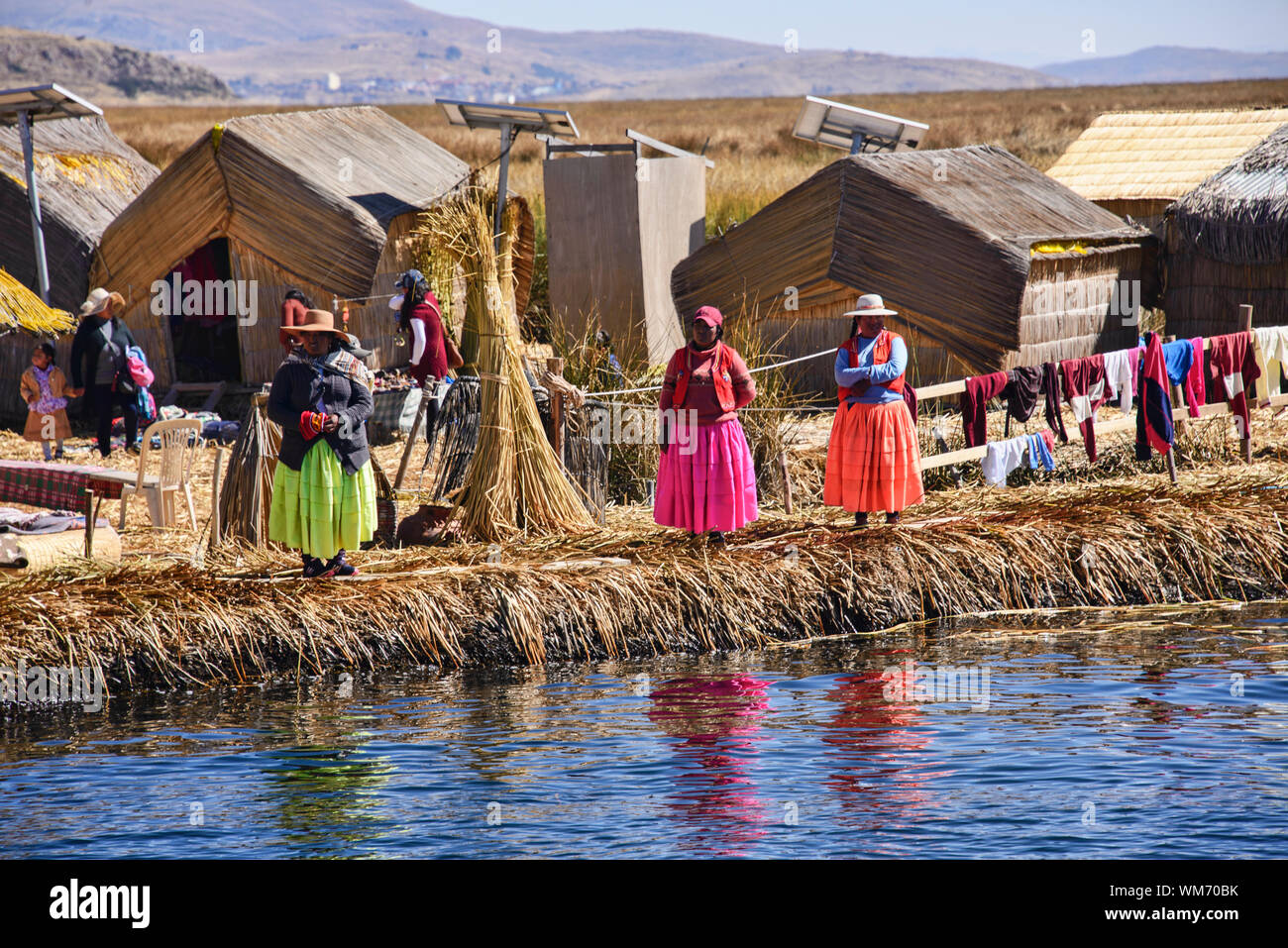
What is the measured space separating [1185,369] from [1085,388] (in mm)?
1057

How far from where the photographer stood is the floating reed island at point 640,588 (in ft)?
25.2

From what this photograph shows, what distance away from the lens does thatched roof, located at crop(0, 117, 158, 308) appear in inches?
562

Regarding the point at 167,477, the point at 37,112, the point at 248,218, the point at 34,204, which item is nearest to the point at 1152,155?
the point at 248,218

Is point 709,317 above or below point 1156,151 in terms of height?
below

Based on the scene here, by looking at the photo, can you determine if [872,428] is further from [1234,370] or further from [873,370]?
[1234,370]

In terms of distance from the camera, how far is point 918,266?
13.6 meters

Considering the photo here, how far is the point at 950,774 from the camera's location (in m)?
6.44

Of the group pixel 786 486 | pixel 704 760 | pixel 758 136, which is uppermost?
pixel 758 136

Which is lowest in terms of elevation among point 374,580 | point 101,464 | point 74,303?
point 374,580

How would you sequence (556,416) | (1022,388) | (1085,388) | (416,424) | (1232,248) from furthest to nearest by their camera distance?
(1232,248) < (416,424) < (1085,388) < (1022,388) < (556,416)

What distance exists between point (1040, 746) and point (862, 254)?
7756 mm
